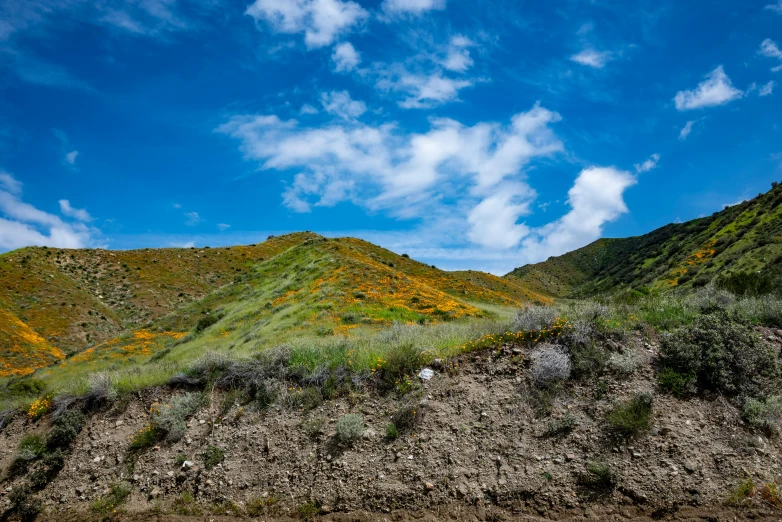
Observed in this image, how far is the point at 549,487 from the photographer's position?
6.86 metres

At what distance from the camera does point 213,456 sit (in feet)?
29.7

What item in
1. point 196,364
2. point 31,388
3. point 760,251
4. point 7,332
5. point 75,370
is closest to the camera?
point 196,364

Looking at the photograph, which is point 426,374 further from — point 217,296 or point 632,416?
point 217,296

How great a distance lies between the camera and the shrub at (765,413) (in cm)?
718

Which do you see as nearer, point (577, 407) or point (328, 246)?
point (577, 407)

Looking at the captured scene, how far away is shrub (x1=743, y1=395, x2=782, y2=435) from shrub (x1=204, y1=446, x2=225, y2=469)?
10.7 meters

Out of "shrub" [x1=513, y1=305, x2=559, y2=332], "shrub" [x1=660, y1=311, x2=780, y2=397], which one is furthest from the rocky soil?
"shrub" [x1=513, y1=305, x2=559, y2=332]

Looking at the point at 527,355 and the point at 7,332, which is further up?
the point at 7,332

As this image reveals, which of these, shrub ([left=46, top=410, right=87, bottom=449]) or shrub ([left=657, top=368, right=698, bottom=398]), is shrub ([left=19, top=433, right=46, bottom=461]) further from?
shrub ([left=657, top=368, right=698, bottom=398])

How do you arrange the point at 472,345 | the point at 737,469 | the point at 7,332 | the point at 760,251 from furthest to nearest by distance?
1. the point at 760,251
2. the point at 7,332
3. the point at 472,345
4. the point at 737,469

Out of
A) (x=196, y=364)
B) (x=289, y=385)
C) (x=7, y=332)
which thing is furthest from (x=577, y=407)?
(x=7, y=332)

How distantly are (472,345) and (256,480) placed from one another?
5.75 meters

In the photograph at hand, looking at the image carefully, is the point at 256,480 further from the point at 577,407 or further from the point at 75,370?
the point at 75,370

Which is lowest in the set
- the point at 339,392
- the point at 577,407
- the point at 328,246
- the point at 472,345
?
the point at 577,407
